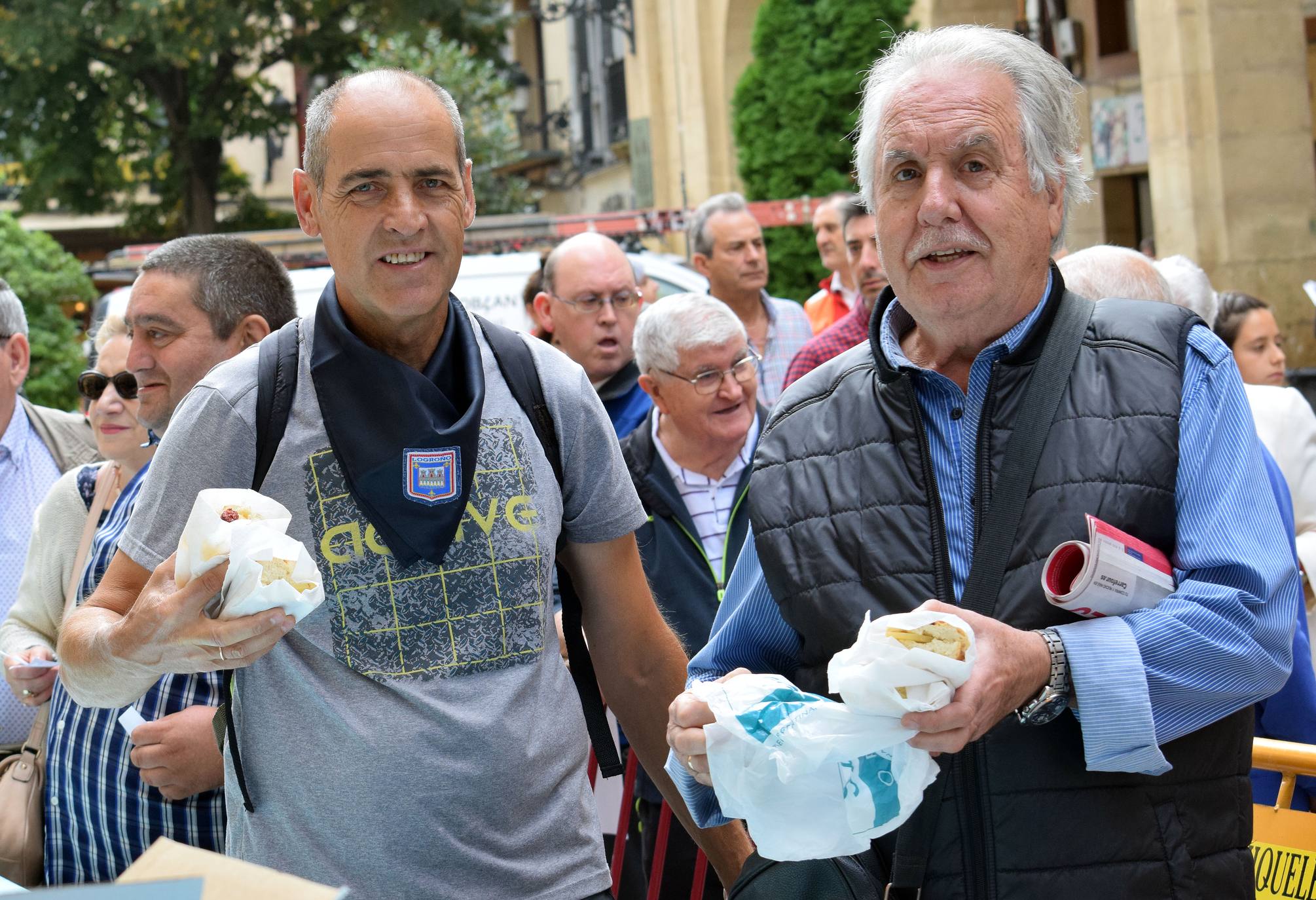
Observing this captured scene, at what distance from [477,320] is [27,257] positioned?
49.3 ft

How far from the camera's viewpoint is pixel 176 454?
8.68 ft

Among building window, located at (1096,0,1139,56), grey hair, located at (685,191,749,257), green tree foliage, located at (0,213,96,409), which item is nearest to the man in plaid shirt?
grey hair, located at (685,191,749,257)

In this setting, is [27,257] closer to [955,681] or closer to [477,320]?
[477,320]

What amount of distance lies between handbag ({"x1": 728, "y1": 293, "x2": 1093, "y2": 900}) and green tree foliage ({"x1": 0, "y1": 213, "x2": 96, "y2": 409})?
13.4 metres

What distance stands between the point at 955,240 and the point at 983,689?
0.81m

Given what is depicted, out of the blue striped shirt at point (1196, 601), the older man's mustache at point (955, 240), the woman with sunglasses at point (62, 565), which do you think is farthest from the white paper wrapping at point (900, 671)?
the woman with sunglasses at point (62, 565)

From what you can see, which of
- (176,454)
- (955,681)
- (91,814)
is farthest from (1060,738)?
(91,814)

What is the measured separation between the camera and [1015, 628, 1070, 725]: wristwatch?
2154 millimetres

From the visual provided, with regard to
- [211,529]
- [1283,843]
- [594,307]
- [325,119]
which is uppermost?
[594,307]

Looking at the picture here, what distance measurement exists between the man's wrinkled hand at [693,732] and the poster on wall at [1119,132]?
16726 millimetres

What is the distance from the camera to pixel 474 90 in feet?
86.7

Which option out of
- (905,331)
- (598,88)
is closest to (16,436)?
(905,331)

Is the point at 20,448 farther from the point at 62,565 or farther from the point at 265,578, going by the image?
the point at 265,578

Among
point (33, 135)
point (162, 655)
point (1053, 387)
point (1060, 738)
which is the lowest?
point (1060, 738)
